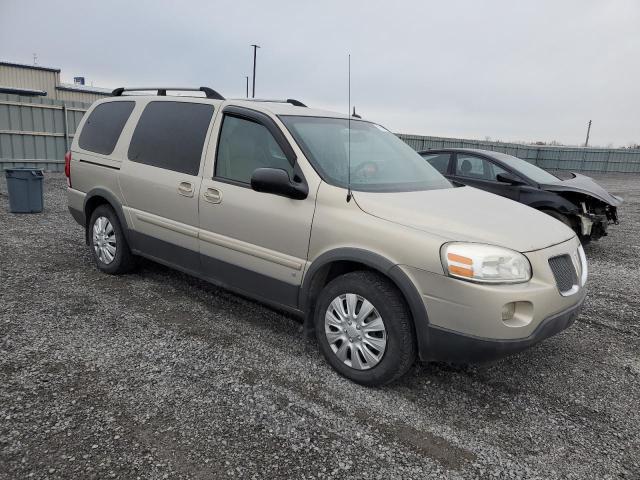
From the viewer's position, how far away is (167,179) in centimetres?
424

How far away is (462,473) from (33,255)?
18.3ft

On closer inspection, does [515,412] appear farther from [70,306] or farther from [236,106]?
[70,306]

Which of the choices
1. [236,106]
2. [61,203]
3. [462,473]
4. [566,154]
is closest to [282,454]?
[462,473]

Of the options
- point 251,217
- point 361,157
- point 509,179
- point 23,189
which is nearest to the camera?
point 251,217

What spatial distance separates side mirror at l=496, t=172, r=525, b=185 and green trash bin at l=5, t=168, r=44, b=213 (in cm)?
804

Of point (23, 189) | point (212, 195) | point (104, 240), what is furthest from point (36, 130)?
point (212, 195)

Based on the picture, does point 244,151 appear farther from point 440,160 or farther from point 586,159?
point 586,159

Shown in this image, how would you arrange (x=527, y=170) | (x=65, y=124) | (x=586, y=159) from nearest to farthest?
(x=527, y=170)
(x=65, y=124)
(x=586, y=159)

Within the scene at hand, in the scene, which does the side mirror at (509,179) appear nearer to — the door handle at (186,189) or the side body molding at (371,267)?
the side body molding at (371,267)

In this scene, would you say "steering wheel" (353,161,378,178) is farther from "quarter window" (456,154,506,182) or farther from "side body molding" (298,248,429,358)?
"quarter window" (456,154,506,182)

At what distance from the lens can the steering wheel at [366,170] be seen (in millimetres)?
3571

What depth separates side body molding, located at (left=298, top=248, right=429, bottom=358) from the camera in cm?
288

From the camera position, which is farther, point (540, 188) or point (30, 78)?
point (30, 78)

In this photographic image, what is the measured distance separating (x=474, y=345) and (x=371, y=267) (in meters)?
0.77
